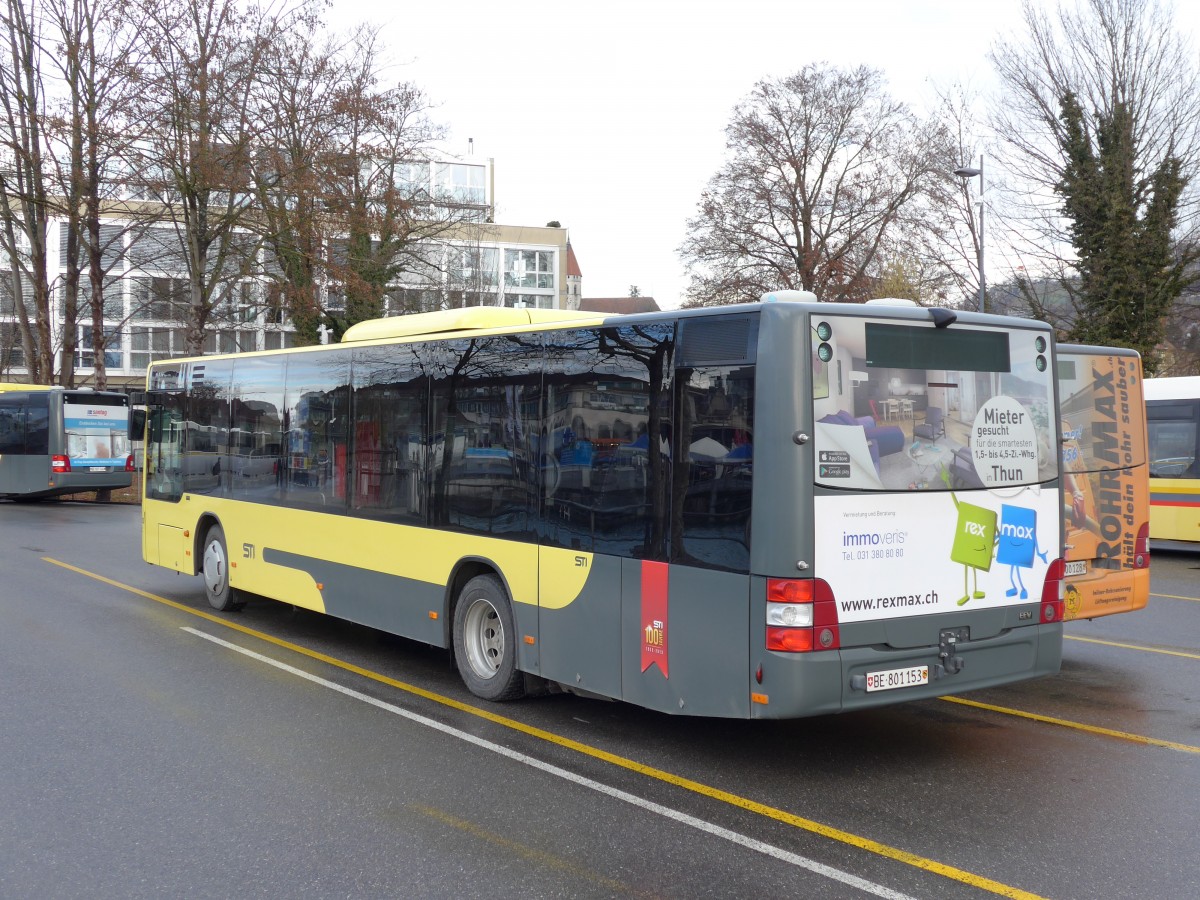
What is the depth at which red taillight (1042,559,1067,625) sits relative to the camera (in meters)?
6.59

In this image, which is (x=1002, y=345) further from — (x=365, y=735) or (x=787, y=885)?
(x=365, y=735)

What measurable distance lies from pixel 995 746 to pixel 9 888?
529 centimetres

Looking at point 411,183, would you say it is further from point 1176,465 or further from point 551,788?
point 551,788

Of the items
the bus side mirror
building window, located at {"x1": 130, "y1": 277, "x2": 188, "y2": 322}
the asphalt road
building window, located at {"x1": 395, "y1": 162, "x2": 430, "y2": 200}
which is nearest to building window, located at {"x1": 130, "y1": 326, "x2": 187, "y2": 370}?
building window, located at {"x1": 130, "y1": 277, "x2": 188, "y2": 322}

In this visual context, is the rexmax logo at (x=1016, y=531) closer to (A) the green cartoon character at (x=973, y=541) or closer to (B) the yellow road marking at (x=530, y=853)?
(A) the green cartoon character at (x=973, y=541)

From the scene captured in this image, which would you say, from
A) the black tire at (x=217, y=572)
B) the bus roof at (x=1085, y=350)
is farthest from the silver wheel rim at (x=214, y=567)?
the bus roof at (x=1085, y=350)

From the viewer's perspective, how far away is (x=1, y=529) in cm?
2186

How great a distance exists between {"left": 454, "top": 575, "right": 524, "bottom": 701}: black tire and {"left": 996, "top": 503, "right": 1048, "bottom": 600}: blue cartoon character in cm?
316

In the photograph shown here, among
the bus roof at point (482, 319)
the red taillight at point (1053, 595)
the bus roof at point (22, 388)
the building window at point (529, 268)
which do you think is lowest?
the red taillight at point (1053, 595)

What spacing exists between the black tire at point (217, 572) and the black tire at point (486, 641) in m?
4.45

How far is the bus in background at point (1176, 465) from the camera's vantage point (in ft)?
55.8

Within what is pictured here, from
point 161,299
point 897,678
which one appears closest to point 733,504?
point 897,678

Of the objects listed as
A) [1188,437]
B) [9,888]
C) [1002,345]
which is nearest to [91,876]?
[9,888]

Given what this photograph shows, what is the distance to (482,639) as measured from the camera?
7.85 meters
